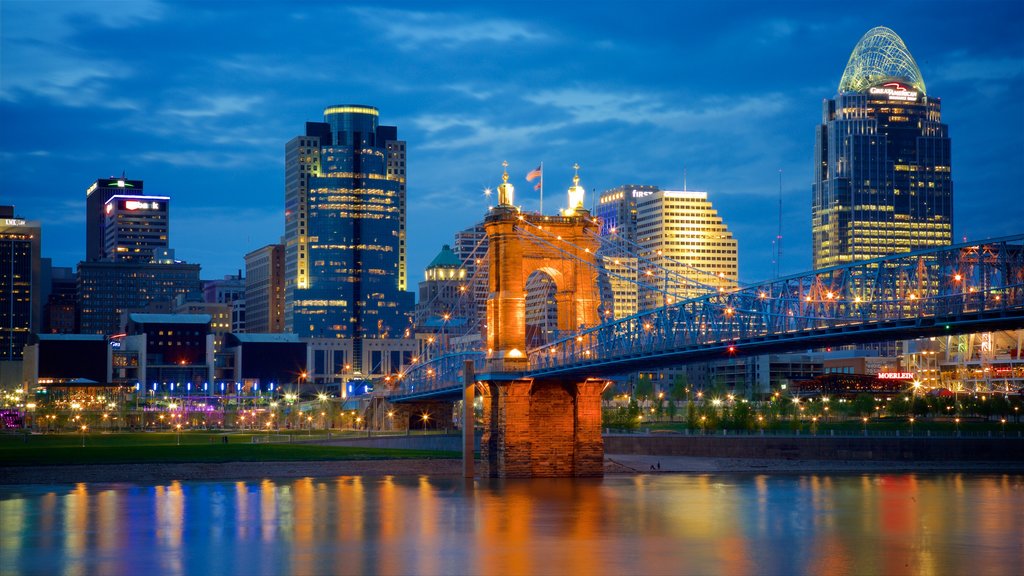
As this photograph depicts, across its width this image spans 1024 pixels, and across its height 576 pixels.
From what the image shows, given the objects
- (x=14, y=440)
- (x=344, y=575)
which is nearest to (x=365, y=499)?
(x=344, y=575)

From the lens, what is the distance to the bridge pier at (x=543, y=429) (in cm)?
7681

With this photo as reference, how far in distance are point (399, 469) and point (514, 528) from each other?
3490 cm

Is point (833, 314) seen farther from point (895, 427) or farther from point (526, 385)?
point (895, 427)

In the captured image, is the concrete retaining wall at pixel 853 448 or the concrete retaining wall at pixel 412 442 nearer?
the concrete retaining wall at pixel 853 448

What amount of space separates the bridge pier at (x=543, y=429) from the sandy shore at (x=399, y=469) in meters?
6.95

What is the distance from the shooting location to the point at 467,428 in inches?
3046

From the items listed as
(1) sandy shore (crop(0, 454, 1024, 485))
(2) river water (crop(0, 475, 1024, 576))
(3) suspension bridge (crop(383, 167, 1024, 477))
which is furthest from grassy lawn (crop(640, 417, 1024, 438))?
(2) river water (crop(0, 475, 1024, 576))

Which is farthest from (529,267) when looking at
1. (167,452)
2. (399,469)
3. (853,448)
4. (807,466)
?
(853,448)

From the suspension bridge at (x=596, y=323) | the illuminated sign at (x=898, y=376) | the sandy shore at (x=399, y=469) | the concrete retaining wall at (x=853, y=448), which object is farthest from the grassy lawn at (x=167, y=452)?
the illuminated sign at (x=898, y=376)

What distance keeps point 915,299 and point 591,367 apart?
72.1 feet

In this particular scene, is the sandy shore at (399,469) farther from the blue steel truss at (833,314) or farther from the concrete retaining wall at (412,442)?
the blue steel truss at (833,314)

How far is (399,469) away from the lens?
86.3 m

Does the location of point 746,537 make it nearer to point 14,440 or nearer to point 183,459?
point 183,459

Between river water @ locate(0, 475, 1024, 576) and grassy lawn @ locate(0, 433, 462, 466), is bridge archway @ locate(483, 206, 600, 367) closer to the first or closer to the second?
river water @ locate(0, 475, 1024, 576)
